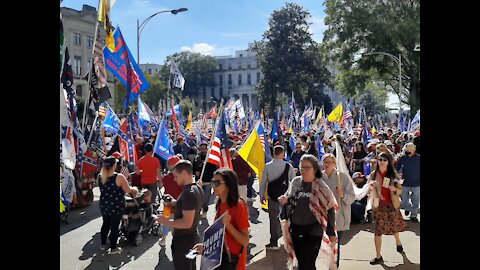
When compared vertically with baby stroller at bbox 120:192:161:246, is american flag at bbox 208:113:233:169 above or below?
above

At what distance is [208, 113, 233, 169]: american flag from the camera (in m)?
5.95

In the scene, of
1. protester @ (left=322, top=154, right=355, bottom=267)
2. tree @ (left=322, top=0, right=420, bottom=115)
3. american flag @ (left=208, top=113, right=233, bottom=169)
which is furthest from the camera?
tree @ (left=322, top=0, right=420, bottom=115)

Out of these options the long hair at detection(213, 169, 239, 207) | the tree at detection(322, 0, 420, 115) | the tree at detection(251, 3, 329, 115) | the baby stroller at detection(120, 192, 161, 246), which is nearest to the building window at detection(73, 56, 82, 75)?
the tree at detection(251, 3, 329, 115)

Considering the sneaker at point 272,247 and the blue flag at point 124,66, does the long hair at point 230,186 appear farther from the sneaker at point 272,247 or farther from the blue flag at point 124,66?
the blue flag at point 124,66

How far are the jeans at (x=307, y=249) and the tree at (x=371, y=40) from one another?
32678mm

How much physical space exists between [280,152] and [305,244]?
2.48 meters

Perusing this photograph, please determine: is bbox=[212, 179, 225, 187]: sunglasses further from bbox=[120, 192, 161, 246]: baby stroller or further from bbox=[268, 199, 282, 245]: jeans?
bbox=[120, 192, 161, 246]: baby stroller

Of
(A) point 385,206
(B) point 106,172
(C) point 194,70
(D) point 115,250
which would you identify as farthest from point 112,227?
(C) point 194,70

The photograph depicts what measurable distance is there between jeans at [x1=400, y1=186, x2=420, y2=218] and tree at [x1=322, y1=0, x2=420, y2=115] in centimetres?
2726

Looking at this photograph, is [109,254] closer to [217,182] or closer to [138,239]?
[138,239]
